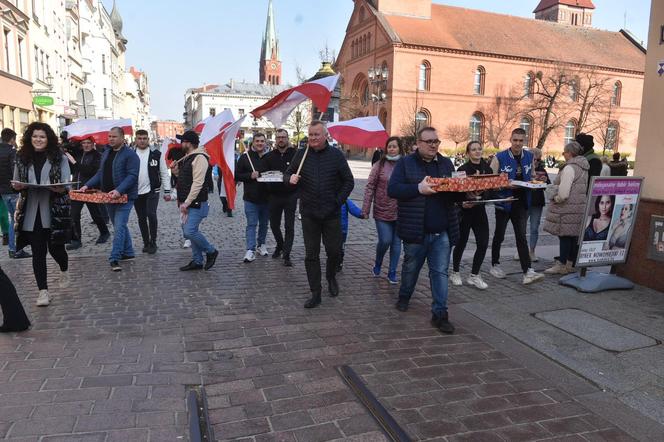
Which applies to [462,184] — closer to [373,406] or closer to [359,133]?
[373,406]

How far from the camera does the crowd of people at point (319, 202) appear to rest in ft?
16.8

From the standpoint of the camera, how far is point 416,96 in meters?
50.2

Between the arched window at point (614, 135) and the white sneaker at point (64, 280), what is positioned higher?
the arched window at point (614, 135)

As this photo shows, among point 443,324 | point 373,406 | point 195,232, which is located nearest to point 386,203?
point 443,324

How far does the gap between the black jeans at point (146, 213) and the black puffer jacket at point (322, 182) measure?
12.2 feet

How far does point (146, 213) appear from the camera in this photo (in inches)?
336

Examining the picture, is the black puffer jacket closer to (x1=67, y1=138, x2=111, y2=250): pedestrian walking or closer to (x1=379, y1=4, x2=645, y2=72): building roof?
(x1=67, y1=138, x2=111, y2=250): pedestrian walking

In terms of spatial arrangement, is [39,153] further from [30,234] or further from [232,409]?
[232,409]

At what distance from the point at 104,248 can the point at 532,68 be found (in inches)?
2301

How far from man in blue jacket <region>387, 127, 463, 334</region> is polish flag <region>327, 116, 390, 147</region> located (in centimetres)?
Result: 312

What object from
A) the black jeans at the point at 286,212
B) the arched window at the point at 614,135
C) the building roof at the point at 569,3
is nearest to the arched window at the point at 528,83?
the arched window at the point at 614,135

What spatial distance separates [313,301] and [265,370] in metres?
1.69

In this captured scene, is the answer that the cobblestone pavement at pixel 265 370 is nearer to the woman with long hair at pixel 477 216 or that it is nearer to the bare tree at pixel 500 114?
the woman with long hair at pixel 477 216

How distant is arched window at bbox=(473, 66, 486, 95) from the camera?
56.3 meters
